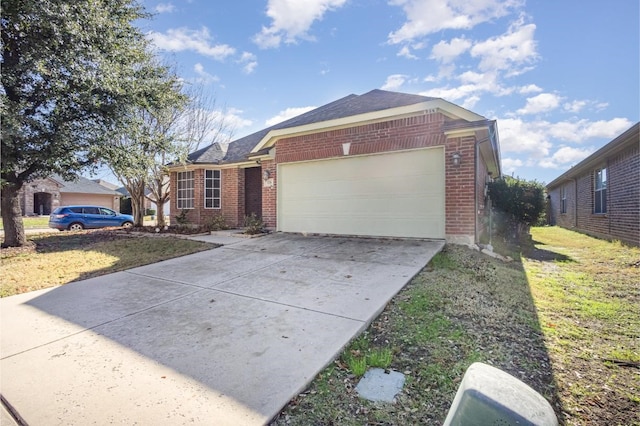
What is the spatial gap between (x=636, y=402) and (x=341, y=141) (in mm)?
7472

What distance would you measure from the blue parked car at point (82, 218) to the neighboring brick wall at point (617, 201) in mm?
20106

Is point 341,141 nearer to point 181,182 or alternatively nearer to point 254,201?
point 254,201

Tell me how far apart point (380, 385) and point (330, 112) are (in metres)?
8.80

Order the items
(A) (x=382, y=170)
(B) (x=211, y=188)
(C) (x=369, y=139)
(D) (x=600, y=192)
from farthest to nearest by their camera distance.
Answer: (B) (x=211, y=188)
(D) (x=600, y=192)
(C) (x=369, y=139)
(A) (x=382, y=170)

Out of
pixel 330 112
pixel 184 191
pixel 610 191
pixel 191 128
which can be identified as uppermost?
pixel 191 128

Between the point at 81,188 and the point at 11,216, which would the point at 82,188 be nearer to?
the point at 81,188

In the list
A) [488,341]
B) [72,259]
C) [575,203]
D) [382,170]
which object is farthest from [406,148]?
[575,203]

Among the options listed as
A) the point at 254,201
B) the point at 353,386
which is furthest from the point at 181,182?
the point at 353,386

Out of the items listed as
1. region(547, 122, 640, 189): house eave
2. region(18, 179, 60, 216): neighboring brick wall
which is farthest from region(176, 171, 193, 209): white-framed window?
region(18, 179, 60, 216): neighboring brick wall

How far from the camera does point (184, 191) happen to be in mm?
14180

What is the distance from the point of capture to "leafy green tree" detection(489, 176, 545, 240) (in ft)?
36.7

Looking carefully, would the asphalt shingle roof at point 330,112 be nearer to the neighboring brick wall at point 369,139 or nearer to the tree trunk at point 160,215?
the neighboring brick wall at point 369,139

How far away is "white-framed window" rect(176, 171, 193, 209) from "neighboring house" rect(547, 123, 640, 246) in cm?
1515

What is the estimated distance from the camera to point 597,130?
2155 cm
